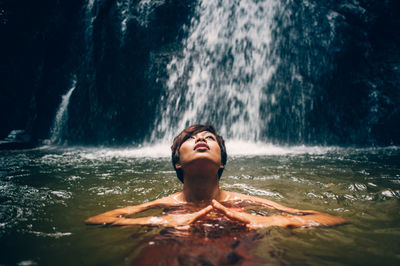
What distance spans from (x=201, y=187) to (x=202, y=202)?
0.18 metres

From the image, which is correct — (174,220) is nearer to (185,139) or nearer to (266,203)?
(185,139)

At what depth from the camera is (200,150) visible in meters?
2.50

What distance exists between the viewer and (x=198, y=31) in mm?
15688

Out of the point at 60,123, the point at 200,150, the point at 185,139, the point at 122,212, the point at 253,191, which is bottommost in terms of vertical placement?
the point at 253,191

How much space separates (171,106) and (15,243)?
43.8ft

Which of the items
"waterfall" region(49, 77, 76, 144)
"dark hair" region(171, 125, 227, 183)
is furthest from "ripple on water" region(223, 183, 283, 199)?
"waterfall" region(49, 77, 76, 144)

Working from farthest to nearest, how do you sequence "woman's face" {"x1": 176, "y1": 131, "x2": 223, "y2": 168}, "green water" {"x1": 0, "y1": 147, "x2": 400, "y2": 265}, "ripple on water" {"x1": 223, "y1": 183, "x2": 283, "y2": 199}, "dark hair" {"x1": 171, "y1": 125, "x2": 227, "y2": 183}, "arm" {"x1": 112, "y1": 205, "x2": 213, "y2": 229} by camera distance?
"ripple on water" {"x1": 223, "y1": 183, "x2": 283, "y2": 199}, "dark hair" {"x1": 171, "y1": 125, "x2": 227, "y2": 183}, "woman's face" {"x1": 176, "y1": 131, "x2": 223, "y2": 168}, "arm" {"x1": 112, "y1": 205, "x2": 213, "y2": 229}, "green water" {"x1": 0, "y1": 147, "x2": 400, "y2": 265}

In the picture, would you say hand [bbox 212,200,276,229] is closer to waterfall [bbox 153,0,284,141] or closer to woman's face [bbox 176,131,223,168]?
woman's face [bbox 176,131,223,168]

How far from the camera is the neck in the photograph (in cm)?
250

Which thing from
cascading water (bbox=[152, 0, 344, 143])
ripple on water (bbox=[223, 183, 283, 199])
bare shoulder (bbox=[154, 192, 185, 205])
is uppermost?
cascading water (bbox=[152, 0, 344, 143])

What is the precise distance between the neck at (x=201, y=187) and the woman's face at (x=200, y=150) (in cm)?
17

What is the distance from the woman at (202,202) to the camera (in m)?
2.01

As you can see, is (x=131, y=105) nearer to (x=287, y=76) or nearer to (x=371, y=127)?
(x=287, y=76)

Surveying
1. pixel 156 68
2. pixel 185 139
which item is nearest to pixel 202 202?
pixel 185 139
